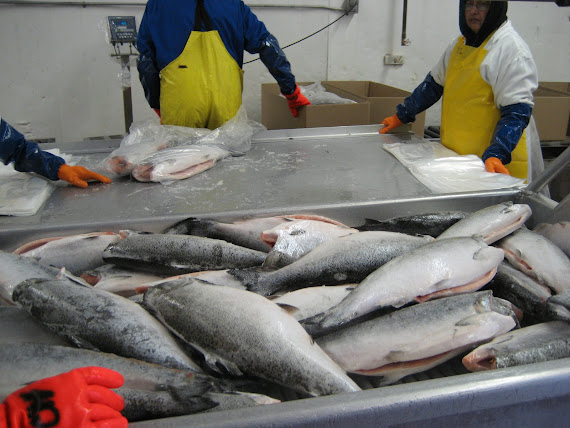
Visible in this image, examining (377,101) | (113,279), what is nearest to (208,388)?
(113,279)

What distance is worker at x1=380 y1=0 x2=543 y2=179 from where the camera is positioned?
2.57m

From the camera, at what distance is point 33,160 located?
2.14 metres

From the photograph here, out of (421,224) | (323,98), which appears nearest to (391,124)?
(323,98)

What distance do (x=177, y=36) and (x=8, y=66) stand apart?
2488mm

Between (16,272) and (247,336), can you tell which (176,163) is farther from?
(247,336)

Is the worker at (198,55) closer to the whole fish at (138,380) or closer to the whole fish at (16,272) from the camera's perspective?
the whole fish at (16,272)

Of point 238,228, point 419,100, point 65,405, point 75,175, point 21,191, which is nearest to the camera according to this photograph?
point 65,405

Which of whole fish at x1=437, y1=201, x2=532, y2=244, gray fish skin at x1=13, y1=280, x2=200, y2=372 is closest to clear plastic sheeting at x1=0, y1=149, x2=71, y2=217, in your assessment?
gray fish skin at x1=13, y1=280, x2=200, y2=372

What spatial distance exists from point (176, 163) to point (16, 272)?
3.68 ft

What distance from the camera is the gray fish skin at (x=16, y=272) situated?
4.01 ft

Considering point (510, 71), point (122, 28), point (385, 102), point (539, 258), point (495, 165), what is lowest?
point (539, 258)

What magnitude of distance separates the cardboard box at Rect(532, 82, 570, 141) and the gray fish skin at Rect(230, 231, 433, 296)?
3374 millimetres

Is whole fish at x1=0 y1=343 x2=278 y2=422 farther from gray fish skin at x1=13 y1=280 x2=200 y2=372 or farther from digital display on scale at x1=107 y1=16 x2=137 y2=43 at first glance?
digital display on scale at x1=107 y1=16 x2=137 y2=43

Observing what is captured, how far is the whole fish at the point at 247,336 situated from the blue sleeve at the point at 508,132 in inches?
74.2
